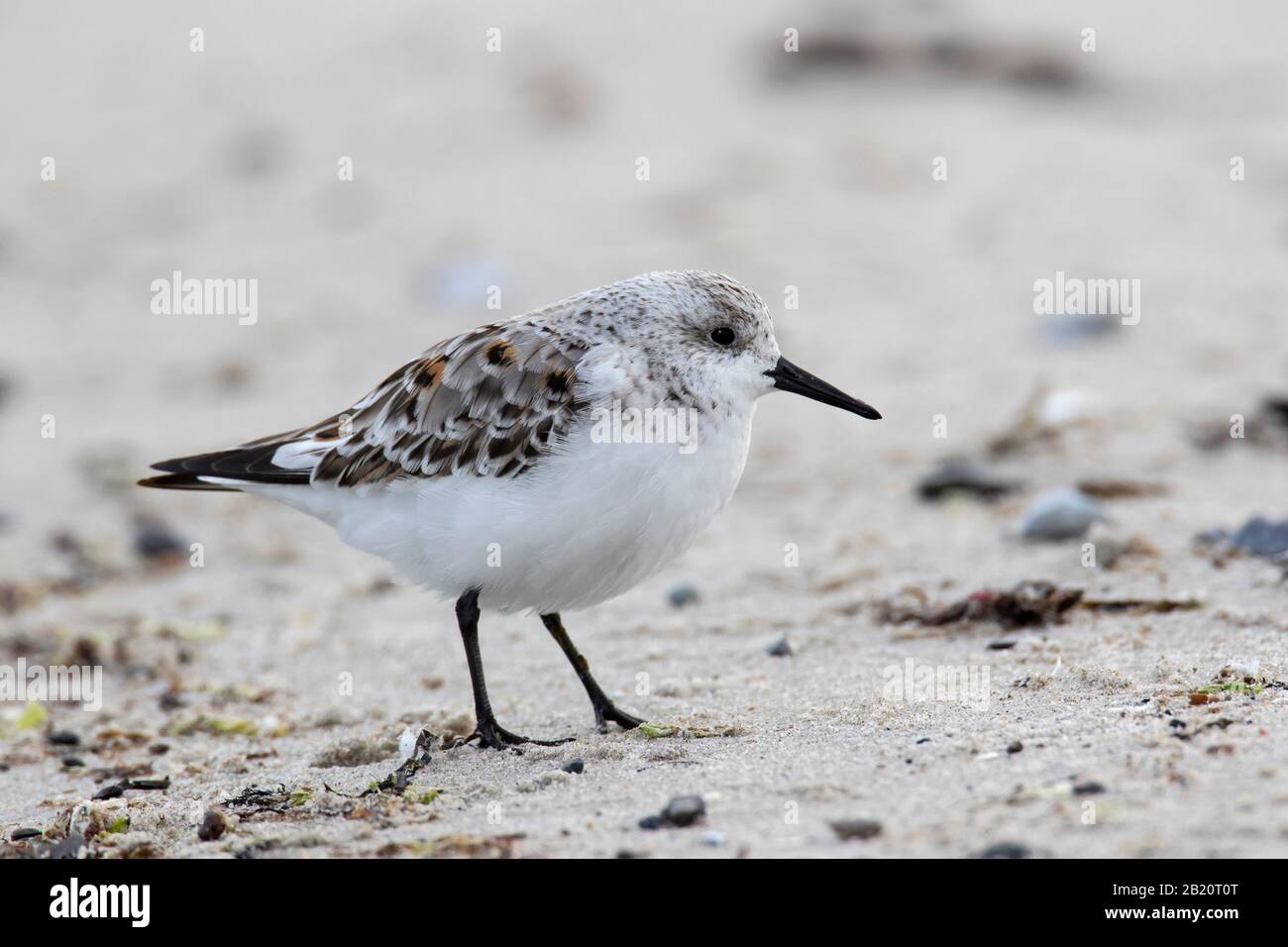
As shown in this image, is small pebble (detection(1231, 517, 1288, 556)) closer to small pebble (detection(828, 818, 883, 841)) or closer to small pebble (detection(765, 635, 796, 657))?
small pebble (detection(765, 635, 796, 657))

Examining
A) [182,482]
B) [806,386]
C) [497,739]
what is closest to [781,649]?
[806,386]

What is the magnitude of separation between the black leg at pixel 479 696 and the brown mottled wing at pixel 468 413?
0.40 metres

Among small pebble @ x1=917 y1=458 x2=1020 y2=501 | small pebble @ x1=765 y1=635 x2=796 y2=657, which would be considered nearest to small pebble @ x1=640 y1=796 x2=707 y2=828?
small pebble @ x1=765 y1=635 x2=796 y2=657

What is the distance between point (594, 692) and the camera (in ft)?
15.5

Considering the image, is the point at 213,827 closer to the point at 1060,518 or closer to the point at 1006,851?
the point at 1006,851

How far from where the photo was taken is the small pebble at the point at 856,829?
132 inches

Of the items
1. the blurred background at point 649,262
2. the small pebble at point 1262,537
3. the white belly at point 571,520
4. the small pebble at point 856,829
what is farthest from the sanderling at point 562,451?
the small pebble at point 1262,537

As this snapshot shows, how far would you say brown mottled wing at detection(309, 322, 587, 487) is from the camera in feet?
14.5

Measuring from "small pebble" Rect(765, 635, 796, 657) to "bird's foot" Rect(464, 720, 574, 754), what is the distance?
943mm

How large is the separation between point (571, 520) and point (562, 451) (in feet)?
0.69

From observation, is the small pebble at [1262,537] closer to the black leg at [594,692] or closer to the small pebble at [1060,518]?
the small pebble at [1060,518]

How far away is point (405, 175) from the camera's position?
33.2ft

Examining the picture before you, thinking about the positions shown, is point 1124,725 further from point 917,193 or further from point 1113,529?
point 917,193
